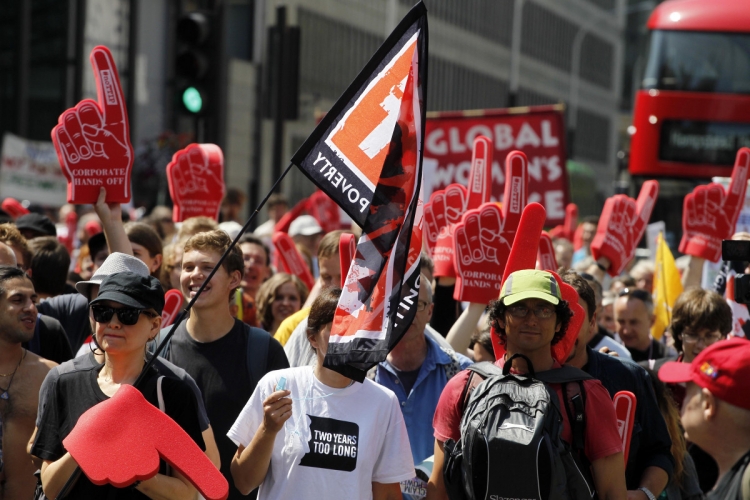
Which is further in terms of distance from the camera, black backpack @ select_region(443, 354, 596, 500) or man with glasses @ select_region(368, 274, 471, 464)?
man with glasses @ select_region(368, 274, 471, 464)

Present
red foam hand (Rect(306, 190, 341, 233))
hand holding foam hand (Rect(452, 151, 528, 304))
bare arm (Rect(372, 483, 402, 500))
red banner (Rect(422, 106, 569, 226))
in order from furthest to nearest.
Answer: red foam hand (Rect(306, 190, 341, 233)), red banner (Rect(422, 106, 569, 226)), hand holding foam hand (Rect(452, 151, 528, 304)), bare arm (Rect(372, 483, 402, 500))

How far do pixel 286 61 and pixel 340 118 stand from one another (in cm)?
643

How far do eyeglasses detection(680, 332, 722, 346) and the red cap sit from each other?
2795 mm

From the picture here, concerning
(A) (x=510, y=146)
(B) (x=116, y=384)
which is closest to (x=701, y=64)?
(A) (x=510, y=146)

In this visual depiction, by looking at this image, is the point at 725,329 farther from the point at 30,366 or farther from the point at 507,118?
the point at 507,118

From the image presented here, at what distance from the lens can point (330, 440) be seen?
4320 millimetres

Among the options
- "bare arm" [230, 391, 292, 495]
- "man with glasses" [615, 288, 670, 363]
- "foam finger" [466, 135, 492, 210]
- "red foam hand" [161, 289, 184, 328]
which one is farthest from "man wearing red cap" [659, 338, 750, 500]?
"man with glasses" [615, 288, 670, 363]

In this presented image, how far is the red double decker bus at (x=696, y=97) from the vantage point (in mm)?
16516

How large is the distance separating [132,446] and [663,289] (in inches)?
226

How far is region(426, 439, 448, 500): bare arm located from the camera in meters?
4.27

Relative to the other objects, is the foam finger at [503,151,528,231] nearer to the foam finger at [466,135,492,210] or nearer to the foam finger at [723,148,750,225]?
the foam finger at [466,135,492,210]

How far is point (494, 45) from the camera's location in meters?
54.5

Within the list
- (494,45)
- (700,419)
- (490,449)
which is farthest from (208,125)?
(494,45)

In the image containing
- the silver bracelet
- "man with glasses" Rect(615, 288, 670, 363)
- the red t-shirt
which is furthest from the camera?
"man with glasses" Rect(615, 288, 670, 363)
